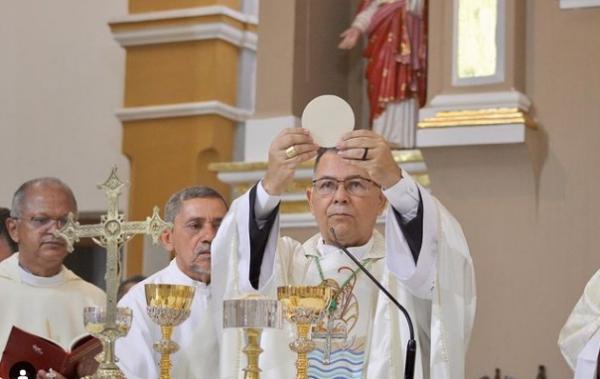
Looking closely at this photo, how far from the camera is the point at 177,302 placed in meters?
4.39

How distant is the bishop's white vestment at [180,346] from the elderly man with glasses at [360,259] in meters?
0.34

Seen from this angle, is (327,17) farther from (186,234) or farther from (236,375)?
(236,375)

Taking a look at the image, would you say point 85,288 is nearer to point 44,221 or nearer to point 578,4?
point 44,221

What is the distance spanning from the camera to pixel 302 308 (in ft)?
13.9

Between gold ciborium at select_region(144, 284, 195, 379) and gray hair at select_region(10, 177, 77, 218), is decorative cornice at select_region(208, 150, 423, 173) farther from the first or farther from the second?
gold ciborium at select_region(144, 284, 195, 379)

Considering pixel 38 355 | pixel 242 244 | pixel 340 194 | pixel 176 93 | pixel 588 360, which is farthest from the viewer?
pixel 176 93

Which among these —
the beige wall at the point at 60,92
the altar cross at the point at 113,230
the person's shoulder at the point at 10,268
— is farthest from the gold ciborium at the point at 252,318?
the beige wall at the point at 60,92

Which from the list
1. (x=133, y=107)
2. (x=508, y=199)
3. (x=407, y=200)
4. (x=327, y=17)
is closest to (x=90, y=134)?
(x=133, y=107)

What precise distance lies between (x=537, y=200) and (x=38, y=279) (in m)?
2.92

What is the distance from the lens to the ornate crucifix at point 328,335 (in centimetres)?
529

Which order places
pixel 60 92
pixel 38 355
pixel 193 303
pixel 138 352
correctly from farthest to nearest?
pixel 60 92 < pixel 193 303 < pixel 138 352 < pixel 38 355

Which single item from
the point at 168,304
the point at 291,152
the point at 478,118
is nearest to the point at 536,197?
the point at 478,118

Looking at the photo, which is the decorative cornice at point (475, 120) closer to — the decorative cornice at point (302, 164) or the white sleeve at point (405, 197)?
the decorative cornice at point (302, 164)

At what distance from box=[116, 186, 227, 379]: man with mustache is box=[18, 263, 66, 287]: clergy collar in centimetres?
76
